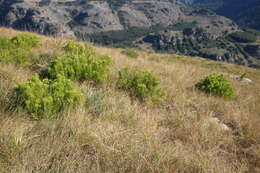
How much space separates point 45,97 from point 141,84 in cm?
190

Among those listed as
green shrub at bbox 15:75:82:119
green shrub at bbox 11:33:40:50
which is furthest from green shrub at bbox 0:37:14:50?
green shrub at bbox 15:75:82:119

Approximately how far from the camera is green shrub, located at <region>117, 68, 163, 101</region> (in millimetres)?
3981

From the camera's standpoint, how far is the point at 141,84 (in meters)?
3.91

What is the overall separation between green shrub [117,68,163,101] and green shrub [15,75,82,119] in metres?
1.45

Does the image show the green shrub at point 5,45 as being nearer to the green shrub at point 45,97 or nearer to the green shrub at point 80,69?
the green shrub at point 80,69

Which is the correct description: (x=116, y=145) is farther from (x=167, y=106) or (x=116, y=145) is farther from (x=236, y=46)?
(x=236, y=46)

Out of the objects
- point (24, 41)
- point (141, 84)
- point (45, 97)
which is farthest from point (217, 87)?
point (24, 41)

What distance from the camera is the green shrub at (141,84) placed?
398 cm

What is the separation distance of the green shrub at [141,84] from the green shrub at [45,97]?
4.77ft

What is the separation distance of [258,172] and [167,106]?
186 cm

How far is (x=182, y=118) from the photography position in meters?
3.29

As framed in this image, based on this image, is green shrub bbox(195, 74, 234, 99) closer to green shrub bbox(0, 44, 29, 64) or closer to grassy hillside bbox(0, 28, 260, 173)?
grassy hillside bbox(0, 28, 260, 173)

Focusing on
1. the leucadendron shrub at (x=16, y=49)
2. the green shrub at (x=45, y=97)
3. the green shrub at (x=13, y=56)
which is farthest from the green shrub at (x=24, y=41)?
the green shrub at (x=45, y=97)

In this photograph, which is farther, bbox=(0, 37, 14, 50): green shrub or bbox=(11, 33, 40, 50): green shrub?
bbox=(11, 33, 40, 50): green shrub
